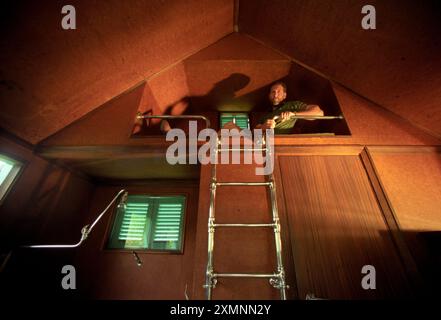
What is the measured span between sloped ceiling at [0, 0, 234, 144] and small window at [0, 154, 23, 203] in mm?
327

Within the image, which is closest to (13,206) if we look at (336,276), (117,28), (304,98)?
(117,28)

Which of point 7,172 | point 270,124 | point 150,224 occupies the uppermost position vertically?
point 270,124

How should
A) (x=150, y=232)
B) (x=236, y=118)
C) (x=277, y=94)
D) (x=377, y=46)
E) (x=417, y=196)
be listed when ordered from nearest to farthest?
1. (x=417, y=196)
2. (x=377, y=46)
3. (x=150, y=232)
4. (x=277, y=94)
5. (x=236, y=118)

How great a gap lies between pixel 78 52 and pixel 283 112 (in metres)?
2.72

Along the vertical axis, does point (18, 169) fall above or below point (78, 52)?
below

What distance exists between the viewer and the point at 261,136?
101 inches

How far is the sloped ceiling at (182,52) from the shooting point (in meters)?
1.93

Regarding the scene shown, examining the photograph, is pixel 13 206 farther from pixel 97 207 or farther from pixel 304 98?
pixel 304 98

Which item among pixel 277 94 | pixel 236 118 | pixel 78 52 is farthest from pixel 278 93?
pixel 78 52

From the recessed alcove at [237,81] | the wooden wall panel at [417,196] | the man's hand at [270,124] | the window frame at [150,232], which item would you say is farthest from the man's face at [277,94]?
the window frame at [150,232]

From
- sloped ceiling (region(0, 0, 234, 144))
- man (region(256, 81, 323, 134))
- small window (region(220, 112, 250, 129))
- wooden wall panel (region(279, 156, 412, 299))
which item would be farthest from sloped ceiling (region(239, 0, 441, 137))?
small window (region(220, 112, 250, 129))

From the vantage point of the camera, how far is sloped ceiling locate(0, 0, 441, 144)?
193 centimetres

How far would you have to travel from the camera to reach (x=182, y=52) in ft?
11.0

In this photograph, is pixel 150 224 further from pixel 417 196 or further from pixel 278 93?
pixel 417 196
